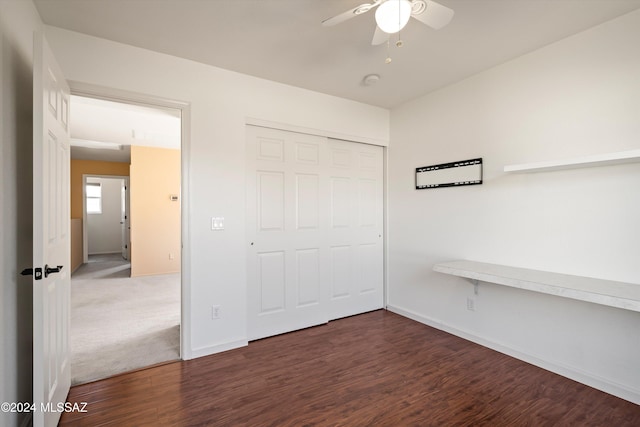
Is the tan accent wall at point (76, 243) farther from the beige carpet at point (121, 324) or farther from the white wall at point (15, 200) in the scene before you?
the white wall at point (15, 200)

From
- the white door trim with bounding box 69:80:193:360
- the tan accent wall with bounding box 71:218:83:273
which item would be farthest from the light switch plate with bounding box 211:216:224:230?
the tan accent wall with bounding box 71:218:83:273

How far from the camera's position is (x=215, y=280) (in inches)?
107

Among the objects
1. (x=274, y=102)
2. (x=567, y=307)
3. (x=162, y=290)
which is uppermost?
(x=274, y=102)

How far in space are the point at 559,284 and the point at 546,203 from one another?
0.73 m

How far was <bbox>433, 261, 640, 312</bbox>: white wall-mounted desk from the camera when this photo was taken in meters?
1.78

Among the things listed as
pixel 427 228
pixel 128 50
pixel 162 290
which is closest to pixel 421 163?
pixel 427 228

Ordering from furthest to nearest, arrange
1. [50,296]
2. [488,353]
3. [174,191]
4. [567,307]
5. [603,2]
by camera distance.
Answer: [174,191] < [488,353] < [567,307] < [603,2] < [50,296]

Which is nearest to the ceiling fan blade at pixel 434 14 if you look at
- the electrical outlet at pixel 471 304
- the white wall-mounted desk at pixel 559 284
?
the white wall-mounted desk at pixel 559 284

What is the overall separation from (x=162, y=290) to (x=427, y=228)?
4354mm

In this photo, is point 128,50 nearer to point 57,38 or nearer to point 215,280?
point 57,38

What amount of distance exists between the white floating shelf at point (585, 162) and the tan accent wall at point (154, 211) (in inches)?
243

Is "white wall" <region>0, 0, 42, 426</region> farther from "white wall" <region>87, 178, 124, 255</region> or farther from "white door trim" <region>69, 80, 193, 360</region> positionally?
"white wall" <region>87, 178, 124, 255</region>

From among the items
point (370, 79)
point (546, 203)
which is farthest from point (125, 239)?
point (546, 203)

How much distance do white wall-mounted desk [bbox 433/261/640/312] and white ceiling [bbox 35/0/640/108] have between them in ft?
6.03
